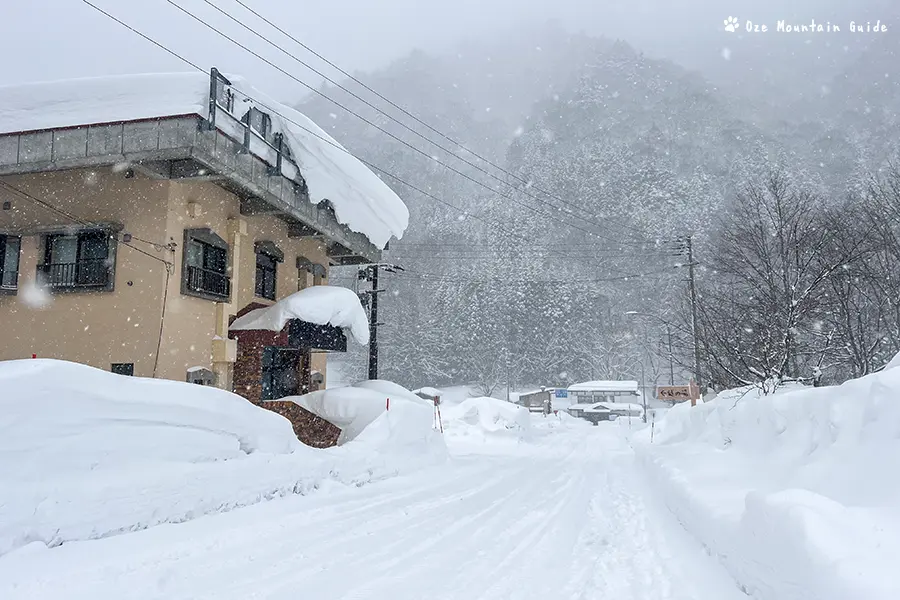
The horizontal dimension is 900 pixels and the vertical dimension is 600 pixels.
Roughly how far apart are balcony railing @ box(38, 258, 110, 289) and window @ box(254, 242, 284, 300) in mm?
4253

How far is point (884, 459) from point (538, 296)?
69404 mm

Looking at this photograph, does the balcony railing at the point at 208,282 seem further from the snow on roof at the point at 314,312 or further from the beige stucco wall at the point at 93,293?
the snow on roof at the point at 314,312

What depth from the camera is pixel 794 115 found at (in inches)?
5032

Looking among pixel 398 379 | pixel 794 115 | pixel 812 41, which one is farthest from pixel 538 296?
pixel 812 41

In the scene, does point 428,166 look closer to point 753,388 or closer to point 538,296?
point 538,296

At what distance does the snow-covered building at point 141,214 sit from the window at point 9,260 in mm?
35

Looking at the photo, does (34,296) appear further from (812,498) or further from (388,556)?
(812,498)

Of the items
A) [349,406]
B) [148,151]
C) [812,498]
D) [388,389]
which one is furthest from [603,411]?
[812,498]

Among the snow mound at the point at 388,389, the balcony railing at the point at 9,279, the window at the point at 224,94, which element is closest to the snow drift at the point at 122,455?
the snow mound at the point at 388,389

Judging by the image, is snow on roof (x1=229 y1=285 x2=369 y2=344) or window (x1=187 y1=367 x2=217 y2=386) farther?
snow on roof (x1=229 y1=285 x2=369 y2=344)

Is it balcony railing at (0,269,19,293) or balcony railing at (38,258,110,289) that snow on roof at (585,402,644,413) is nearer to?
balcony railing at (38,258,110,289)

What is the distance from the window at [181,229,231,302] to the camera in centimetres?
1354

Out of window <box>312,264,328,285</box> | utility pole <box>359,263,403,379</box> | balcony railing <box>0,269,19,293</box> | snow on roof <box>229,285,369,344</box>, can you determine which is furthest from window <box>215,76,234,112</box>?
utility pole <box>359,263,403,379</box>

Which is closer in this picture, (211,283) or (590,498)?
(590,498)
